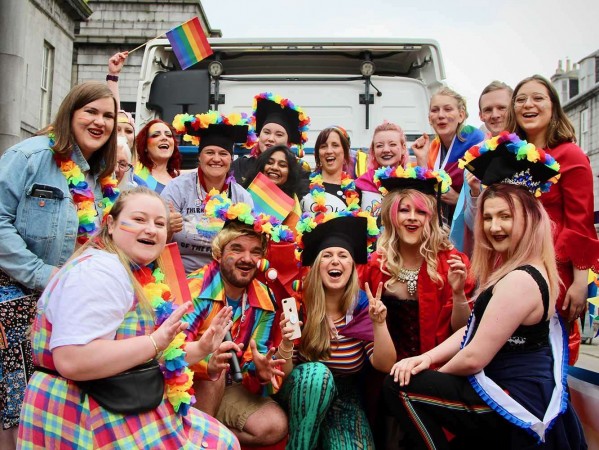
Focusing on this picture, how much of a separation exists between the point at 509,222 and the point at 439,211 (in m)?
0.95

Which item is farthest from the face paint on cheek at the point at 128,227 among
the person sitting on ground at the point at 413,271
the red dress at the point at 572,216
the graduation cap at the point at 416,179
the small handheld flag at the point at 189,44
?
the small handheld flag at the point at 189,44

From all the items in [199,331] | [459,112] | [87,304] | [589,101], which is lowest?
[199,331]

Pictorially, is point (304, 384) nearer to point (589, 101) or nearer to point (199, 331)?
point (199, 331)

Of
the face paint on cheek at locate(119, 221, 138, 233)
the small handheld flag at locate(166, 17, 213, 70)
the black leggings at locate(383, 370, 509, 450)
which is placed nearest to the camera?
the face paint on cheek at locate(119, 221, 138, 233)

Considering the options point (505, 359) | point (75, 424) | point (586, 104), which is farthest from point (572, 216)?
point (586, 104)

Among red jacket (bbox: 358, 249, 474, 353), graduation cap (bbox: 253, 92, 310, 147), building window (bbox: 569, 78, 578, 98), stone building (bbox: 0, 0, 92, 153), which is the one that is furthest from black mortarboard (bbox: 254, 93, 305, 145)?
building window (bbox: 569, 78, 578, 98)

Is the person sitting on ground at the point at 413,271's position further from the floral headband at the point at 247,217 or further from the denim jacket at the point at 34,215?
the denim jacket at the point at 34,215

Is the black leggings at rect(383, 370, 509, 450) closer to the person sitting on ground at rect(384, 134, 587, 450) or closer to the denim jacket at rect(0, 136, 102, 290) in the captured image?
the person sitting on ground at rect(384, 134, 587, 450)

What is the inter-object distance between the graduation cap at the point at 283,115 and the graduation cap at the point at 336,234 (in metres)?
1.68

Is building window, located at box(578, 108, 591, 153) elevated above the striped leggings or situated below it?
above

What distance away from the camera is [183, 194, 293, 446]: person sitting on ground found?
3.36 metres

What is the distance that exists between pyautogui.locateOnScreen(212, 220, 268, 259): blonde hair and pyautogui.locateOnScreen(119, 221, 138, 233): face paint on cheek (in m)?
1.12

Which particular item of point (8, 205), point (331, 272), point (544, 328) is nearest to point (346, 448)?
point (331, 272)

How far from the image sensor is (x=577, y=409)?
3.10 meters
